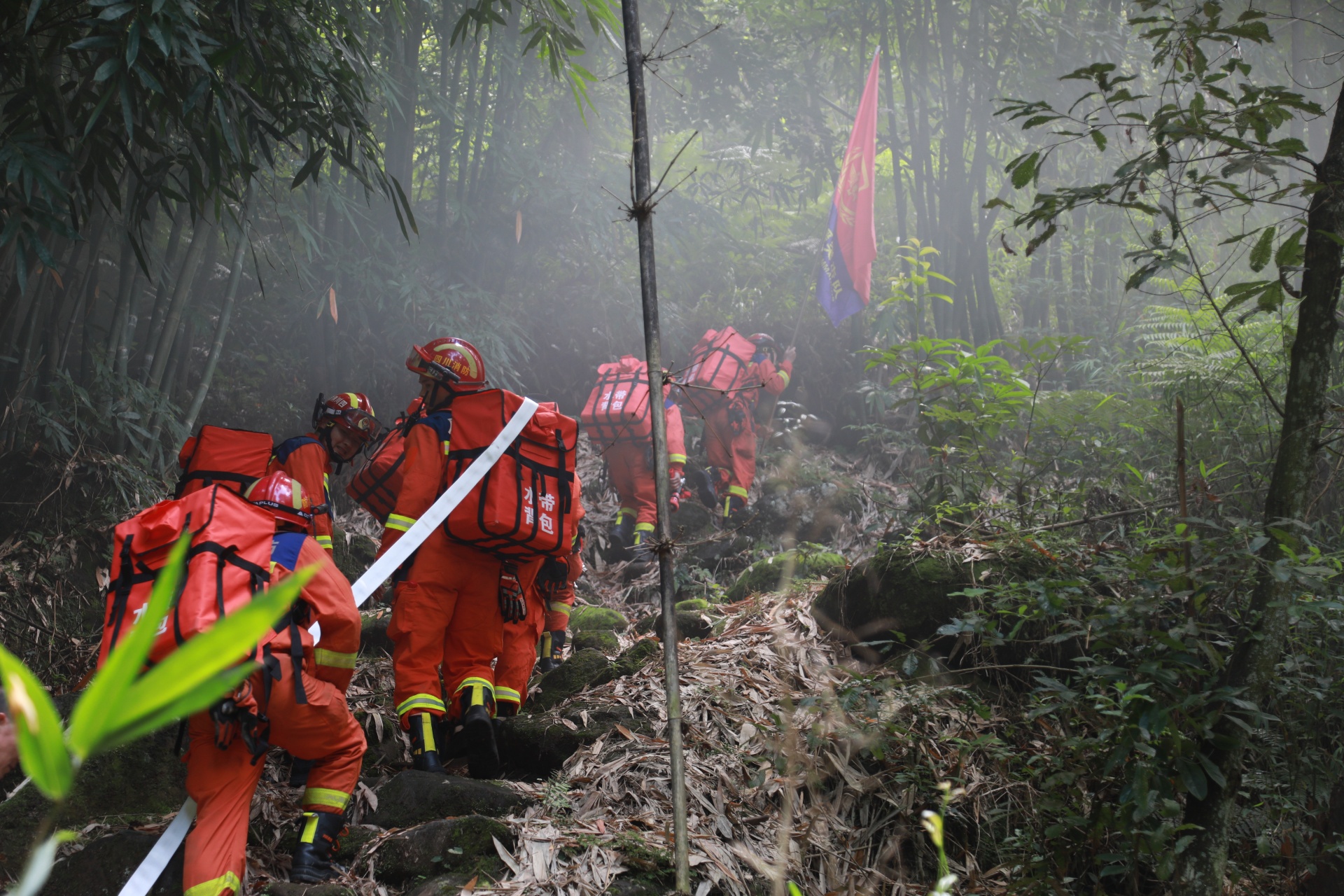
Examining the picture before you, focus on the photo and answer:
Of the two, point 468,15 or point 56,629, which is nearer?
point 56,629

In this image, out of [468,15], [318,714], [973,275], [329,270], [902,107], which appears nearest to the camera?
[318,714]

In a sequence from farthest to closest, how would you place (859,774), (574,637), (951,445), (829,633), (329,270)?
1. (329,270)
2. (574,637)
3. (951,445)
4. (829,633)
5. (859,774)

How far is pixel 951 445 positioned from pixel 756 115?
9259 mm

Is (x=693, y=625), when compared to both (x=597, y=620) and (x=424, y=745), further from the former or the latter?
(x=424, y=745)

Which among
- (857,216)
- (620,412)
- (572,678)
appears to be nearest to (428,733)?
(572,678)

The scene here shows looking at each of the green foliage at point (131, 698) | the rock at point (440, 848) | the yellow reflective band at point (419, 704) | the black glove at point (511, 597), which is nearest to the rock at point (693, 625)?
the black glove at point (511, 597)

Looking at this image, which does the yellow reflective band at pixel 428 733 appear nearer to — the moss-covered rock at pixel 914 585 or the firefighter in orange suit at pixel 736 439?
the moss-covered rock at pixel 914 585

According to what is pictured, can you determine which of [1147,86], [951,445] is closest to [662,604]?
[951,445]

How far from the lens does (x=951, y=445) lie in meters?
5.47

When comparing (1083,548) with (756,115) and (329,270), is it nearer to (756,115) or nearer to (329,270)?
(329,270)

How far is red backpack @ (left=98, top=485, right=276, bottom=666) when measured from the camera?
101 inches

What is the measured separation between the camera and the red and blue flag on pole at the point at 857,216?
28.9ft

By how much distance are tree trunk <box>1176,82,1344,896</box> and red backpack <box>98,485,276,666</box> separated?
286 centimetres

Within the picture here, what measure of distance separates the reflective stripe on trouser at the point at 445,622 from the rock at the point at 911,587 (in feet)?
5.91
